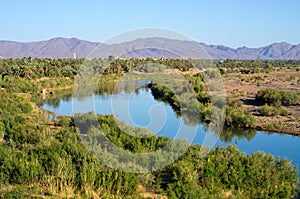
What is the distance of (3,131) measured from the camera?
16.6m

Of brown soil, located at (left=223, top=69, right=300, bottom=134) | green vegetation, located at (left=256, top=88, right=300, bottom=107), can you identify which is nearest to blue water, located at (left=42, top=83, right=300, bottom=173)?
brown soil, located at (left=223, top=69, right=300, bottom=134)

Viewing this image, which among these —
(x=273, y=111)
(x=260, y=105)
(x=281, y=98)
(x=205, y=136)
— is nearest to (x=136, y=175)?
(x=205, y=136)

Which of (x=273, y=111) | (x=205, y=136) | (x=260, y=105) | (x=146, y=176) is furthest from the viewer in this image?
(x=260, y=105)

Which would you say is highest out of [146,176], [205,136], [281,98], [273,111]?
[281,98]

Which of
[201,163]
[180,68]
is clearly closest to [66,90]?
[180,68]

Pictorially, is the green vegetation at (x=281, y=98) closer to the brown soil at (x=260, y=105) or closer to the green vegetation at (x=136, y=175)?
the brown soil at (x=260, y=105)

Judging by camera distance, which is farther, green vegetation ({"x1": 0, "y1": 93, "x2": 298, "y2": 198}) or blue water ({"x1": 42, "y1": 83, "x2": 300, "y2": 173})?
blue water ({"x1": 42, "y1": 83, "x2": 300, "y2": 173})

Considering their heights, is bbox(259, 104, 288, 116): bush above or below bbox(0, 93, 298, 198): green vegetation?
above

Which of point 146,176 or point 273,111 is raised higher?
point 273,111

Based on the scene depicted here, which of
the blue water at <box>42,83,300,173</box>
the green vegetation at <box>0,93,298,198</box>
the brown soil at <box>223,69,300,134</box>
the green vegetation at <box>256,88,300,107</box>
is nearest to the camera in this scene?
the green vegetation at <box>0,93,298,198</box>

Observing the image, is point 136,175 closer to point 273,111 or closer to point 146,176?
point 146,176

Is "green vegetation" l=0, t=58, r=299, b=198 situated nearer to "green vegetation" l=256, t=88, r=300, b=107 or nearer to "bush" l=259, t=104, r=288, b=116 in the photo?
"bush" l=259, t=104, r=288, b=116

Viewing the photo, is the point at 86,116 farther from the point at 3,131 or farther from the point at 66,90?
the point at 66,90

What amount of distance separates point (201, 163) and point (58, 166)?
450 cm
